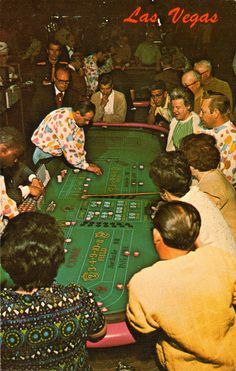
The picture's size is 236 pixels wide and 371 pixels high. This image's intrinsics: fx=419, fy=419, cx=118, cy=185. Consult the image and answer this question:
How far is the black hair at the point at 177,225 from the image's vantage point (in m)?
1.92

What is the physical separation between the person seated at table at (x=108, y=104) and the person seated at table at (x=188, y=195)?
308cm

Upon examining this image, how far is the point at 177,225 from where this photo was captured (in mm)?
1920

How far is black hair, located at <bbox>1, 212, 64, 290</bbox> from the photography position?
1.71 meters

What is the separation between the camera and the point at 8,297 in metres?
1.67

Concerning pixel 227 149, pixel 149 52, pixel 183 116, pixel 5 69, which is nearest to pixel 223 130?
pixel 227 149

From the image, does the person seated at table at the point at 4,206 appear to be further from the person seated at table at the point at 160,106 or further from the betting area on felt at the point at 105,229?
the person seated at table at the point at 160,106

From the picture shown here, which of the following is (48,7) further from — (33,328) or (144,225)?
(33,328)

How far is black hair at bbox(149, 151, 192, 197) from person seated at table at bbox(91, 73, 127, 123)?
3.07 meters

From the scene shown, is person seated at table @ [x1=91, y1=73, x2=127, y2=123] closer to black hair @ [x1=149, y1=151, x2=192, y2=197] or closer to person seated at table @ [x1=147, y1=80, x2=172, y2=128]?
person seated at table @ [x1=147, y1=80, x2=172, y2=128]

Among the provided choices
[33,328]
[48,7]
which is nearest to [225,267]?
[33,328]

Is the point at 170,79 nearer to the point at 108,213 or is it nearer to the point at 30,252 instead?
the point at 108,213

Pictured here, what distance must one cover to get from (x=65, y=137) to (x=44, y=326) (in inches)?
109

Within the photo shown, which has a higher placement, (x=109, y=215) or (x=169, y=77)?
(x=169, y=77)

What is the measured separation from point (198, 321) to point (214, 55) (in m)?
9.05
